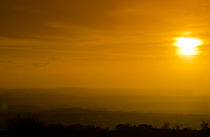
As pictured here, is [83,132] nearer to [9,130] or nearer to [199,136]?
[9,130]

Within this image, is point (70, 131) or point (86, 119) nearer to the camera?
point (70, 131)

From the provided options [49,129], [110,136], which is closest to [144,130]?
[110,136]

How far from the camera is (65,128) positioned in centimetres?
2273

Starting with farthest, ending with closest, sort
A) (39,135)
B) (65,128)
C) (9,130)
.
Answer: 1. (65,128)
2. (9,130)
3. (39,135)

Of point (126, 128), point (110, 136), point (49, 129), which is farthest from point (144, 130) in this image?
point (49, 129)

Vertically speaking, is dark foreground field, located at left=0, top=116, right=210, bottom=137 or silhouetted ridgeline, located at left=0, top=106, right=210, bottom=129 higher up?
silhouetted ridgeline, located at left=0, top=106, right=210, bottom=129

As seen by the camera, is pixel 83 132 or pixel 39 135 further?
pixel 83 132

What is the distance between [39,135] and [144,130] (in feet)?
20.0

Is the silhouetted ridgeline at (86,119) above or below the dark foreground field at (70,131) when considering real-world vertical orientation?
above

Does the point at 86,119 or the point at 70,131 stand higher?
the point at 86,119

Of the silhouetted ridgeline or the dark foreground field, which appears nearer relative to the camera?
the dark foreground field

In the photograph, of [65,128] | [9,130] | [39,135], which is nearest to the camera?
[39,135]

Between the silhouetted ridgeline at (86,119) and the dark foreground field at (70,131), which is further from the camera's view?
the silhouetted ridgeline at (86,119)

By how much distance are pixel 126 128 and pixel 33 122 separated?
5435 millimetres
